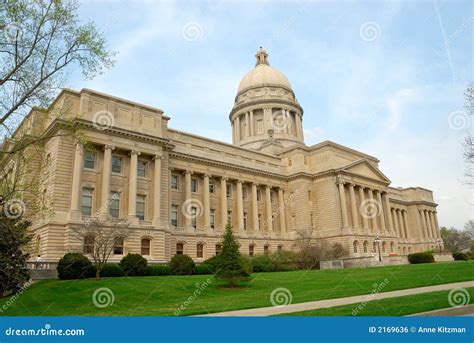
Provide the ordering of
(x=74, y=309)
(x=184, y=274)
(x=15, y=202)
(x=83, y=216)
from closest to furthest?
(x=74, y=309)
(x=15, y=202)
(x=184, y=274)
(x=83, y=216)

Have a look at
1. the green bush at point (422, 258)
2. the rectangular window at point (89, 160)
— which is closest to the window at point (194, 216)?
the rectangular window at point (89, 160)

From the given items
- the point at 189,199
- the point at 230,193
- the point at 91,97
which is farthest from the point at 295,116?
the point at 91,97

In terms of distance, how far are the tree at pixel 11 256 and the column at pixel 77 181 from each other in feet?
38.8

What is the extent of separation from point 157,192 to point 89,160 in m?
6.91

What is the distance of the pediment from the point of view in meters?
55.5

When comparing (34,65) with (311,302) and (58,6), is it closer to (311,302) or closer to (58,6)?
(58,6)

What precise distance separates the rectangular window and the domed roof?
162ft

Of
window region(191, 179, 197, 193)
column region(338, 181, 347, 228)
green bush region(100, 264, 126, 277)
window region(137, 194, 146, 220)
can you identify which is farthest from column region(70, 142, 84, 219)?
column region(338, 181, 347, 228)

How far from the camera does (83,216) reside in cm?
3156

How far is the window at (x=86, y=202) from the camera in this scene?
32.6m

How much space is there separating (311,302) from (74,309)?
31.5ft

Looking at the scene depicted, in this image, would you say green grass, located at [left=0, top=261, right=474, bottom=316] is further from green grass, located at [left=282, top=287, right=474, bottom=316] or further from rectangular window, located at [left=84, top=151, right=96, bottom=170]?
rectangular window, located at [left=84, top=151, right=96, bottom=170]

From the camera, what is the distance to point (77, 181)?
1239 inches

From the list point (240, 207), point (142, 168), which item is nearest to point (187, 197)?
point (142, 168)
